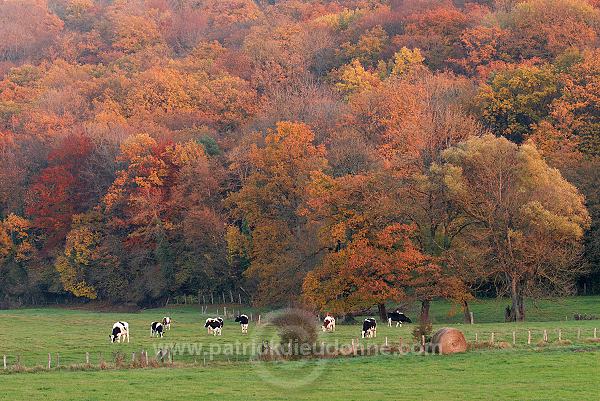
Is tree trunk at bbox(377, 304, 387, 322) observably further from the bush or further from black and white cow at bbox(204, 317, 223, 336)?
the bush

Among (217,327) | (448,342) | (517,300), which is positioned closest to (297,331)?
→ (448,342)

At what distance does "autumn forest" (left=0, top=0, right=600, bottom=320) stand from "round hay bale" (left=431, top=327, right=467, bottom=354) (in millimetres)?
19152

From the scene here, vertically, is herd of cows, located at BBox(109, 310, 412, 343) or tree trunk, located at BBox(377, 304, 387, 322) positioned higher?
tree trunk, located at BBox(377, 304, 387, 322)

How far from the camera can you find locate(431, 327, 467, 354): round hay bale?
40375 mm

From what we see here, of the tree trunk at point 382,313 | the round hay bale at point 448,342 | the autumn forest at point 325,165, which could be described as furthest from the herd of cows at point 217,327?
the round hay bale at point 448,342

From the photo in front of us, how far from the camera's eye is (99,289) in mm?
93875

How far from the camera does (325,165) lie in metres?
75.7

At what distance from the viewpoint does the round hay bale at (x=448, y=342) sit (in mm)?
40375

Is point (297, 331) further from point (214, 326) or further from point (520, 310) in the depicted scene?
point (520, 310)

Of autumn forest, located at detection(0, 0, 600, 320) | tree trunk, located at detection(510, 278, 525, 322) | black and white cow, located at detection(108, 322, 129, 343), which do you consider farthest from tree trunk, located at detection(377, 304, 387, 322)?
black and white cow, located at detection(108, 322, 129, 343)

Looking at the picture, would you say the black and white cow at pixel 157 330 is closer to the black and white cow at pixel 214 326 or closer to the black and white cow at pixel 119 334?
the black and white cow at pixel 119 334

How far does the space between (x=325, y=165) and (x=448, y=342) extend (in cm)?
3635

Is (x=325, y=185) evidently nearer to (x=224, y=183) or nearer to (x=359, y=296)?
(x=359, y=296)

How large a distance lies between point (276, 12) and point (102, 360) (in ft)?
465
